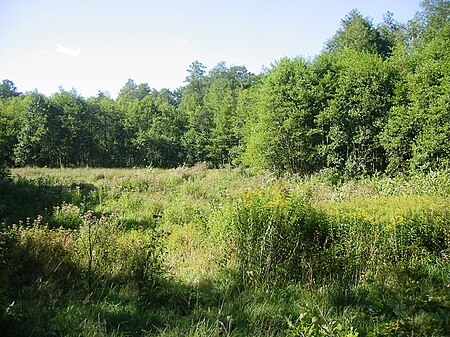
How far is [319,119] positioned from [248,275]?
16.2 m

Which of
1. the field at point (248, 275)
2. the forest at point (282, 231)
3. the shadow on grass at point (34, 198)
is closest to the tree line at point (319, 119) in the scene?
the forest at point (282, 231)

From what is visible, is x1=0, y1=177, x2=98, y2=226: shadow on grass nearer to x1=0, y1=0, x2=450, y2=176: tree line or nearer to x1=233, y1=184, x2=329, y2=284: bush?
x1=0, y1=0, x2=450, y2=176: tree line

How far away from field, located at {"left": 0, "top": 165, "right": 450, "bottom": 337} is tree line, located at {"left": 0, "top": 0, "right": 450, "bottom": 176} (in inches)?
378

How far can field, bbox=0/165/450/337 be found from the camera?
9.09ft

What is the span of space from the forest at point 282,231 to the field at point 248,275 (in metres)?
0.02

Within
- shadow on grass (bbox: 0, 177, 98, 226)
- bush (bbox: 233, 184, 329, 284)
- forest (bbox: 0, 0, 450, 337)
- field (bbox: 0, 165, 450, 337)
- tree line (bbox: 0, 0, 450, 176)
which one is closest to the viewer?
field (bbox: 0, 165, 450, 337)

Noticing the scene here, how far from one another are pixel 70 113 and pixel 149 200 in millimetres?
28209

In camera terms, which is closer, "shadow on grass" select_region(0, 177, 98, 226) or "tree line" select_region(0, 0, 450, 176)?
"shadow on grass" select_region(0, 177, 98, 226)

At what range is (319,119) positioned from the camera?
19.2m

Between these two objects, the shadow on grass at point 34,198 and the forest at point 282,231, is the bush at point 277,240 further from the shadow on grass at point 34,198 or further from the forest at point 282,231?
the shadow on grass at point 34,198

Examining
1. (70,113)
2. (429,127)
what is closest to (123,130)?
(70,113)

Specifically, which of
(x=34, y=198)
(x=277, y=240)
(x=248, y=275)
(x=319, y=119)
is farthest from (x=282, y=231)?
(x=319, y=119)

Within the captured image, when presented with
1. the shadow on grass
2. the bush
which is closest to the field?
the bush

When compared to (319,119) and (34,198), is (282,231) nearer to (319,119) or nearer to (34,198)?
(34,198)
